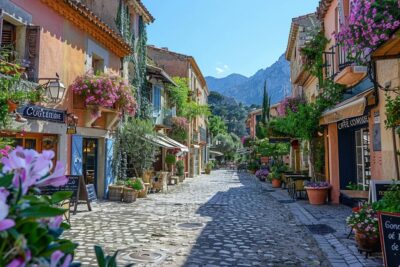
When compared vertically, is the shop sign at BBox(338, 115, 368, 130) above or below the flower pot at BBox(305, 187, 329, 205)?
above

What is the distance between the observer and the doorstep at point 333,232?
5.94 metres

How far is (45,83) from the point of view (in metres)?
9.68

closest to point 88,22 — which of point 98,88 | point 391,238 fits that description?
point 98,88

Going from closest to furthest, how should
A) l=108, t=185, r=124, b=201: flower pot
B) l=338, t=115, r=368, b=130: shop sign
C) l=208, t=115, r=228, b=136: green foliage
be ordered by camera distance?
l=338, t=115, r=368, b=130: shop sign
l=108, t=185, r=124, b=201: flower pot
l=208, t=115, r=228, b=136: green foliage

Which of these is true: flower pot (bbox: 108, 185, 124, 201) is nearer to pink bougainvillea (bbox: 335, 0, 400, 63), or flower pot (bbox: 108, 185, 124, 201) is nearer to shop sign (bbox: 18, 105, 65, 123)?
shop sign (bbox: 18, 105, 65, 123)

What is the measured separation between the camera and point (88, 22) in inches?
477

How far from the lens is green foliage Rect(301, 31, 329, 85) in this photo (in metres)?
14.2

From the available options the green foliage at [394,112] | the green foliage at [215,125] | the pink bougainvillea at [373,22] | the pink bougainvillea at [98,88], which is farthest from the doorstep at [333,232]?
the green foliage at [215,125]

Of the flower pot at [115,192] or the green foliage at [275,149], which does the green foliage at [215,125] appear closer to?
the green foliage at [275,149]

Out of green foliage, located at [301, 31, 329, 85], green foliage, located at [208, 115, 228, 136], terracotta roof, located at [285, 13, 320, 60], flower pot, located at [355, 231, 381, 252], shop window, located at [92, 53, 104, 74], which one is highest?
terracotta roof, located at [285, 13, 320, 60]

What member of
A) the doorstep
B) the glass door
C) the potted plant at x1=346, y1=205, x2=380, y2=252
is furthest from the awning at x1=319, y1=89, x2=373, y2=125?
the glass door

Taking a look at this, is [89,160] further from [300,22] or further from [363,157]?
[300,22]

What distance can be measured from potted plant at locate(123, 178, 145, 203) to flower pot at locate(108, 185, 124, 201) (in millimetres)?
239

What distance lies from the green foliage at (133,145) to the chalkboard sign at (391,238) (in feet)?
38.3
